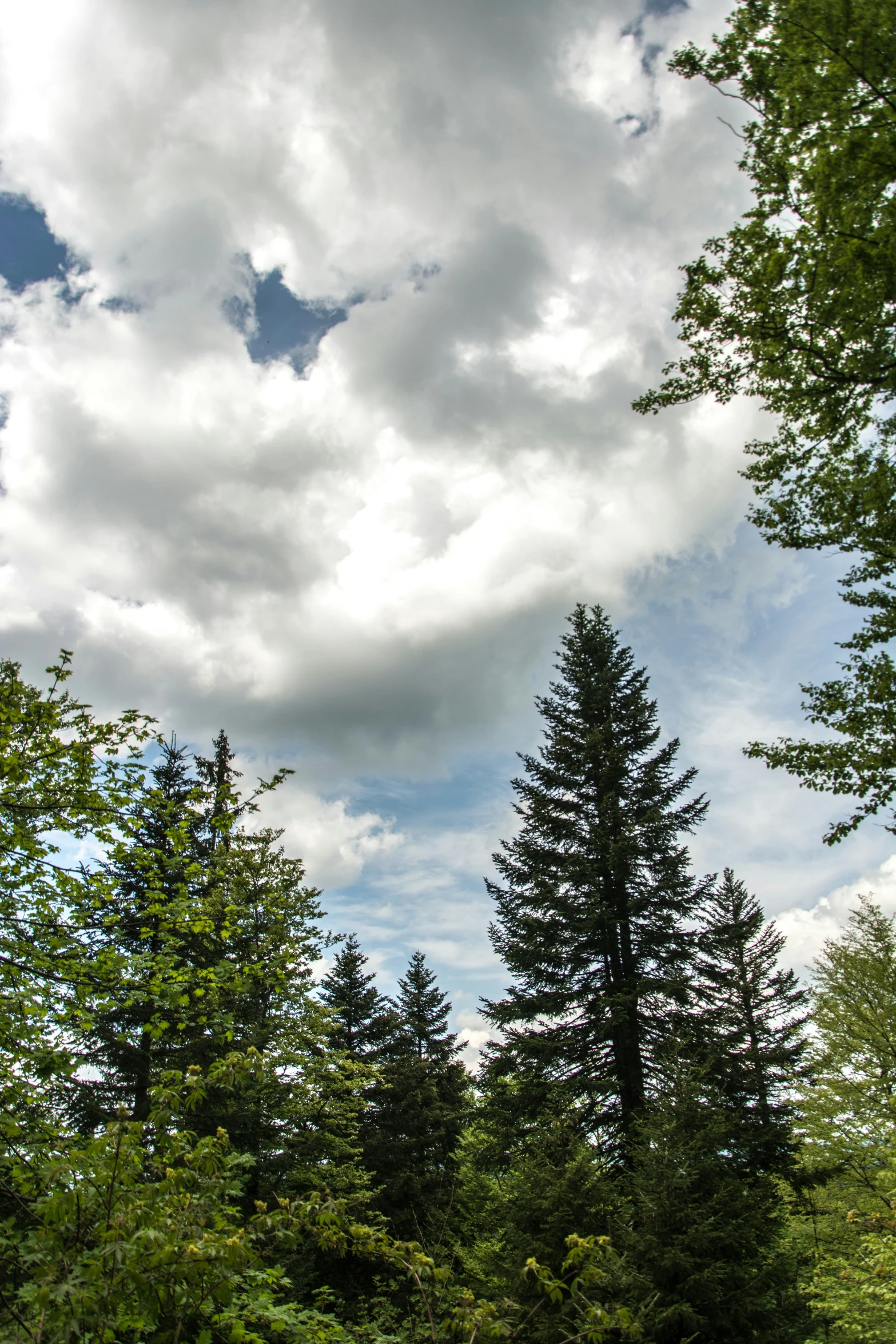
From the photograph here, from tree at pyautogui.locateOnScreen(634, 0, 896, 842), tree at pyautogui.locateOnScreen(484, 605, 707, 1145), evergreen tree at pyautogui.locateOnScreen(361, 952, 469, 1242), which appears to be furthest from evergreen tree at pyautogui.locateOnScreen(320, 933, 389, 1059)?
tree at pyautogui.locateOnScreen(634, 0, 896, 842)

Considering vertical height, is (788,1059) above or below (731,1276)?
above

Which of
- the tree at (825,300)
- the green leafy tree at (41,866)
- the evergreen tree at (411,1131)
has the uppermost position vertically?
the tree at (825,300)

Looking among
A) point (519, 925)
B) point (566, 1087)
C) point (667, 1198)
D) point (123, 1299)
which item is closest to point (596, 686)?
point (519, 925)

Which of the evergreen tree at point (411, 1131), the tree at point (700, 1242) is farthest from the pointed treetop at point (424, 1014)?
the tree at point (700, 1242)

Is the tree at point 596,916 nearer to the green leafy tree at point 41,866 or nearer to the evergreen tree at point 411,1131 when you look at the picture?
the evergreen tree at point 411,1131

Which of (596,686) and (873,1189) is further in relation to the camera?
(596,686)

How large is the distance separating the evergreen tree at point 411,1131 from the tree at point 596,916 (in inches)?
230

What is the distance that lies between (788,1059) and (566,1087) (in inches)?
270

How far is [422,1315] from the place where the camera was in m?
12.1

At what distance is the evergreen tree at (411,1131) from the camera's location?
2133 cm

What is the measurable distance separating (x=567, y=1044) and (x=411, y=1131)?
40.6 feet

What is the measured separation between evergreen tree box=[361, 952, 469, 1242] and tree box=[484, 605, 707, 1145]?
19.1ft

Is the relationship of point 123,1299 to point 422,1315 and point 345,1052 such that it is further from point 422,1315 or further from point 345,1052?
point 345,1052

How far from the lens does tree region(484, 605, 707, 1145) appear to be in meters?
14.3
